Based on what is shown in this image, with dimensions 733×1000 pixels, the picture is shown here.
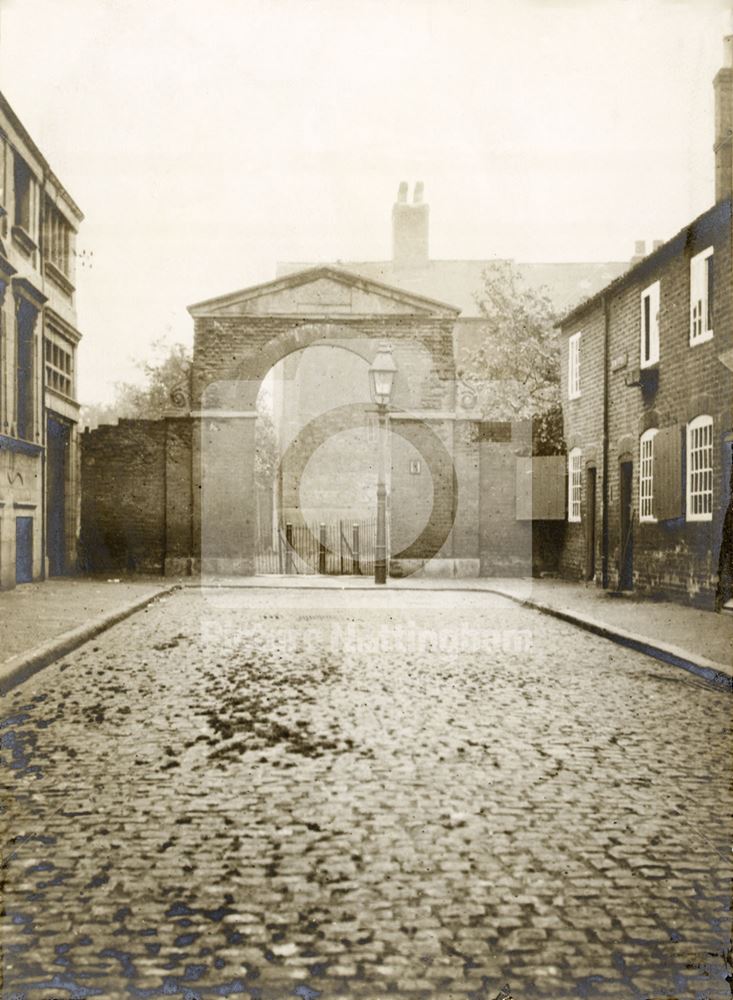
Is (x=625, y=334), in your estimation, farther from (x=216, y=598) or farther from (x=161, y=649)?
(x=161, y=649)

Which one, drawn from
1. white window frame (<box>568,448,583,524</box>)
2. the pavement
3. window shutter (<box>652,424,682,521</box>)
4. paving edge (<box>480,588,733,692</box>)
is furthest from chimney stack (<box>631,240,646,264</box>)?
paving edge (<box>480,588,733,692</box>)

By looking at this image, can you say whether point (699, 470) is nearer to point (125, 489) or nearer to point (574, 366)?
point (574, 366)

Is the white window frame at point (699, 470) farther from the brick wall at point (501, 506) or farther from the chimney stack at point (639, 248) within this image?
the chimney stack at point (639, 248)

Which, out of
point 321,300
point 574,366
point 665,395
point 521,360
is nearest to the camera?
point 665,395

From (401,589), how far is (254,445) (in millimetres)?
6128

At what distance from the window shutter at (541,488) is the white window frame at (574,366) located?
63.8 inches

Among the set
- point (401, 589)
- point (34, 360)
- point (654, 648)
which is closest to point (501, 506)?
point (401, 589)

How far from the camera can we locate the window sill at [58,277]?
19812 millimetres

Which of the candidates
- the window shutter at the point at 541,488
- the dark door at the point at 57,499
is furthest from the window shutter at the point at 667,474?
the dark door at the point at 57,499

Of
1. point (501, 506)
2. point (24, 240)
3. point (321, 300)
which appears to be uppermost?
point (321, 300)

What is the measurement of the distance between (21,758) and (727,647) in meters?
6.99

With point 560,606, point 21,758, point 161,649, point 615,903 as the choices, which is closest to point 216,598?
point 560,606

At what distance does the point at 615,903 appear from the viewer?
364cm

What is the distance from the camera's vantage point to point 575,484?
73.8ft
